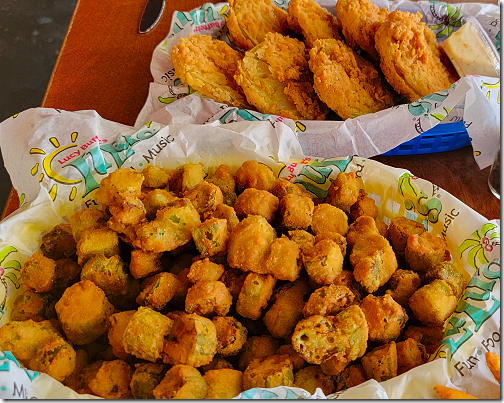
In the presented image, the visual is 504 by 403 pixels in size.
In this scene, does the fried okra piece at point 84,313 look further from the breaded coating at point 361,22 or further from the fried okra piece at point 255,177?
the breaded coating at point 361,22

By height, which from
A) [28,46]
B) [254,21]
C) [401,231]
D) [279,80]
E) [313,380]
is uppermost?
[254,21]

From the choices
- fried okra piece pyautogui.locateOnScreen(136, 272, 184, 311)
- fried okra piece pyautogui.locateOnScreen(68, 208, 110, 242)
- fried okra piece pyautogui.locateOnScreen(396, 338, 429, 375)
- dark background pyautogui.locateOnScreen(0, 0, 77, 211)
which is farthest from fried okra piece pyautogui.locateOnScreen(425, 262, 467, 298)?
dark background pyautogui.locateOnScreen(0, 0, 77, 211)

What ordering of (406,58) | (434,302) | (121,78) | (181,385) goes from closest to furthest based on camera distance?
1. (181,385)
2. (434,302)
3. (406,58)
4. (121,78)

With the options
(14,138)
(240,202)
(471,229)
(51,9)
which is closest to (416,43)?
(471,229)

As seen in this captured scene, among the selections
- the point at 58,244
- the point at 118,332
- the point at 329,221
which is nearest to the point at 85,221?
the point at 58,244

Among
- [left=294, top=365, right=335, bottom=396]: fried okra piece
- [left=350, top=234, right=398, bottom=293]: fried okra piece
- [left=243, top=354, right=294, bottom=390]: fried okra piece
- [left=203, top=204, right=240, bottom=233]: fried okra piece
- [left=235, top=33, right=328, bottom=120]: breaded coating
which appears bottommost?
[left=294, top=365, right=335, bottom=396]: fried okra piece

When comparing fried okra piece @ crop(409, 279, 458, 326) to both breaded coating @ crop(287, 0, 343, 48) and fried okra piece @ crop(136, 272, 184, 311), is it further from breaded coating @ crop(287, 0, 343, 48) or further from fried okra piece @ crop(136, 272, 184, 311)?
breaded coating @ crop(287, 0, 343, 48)

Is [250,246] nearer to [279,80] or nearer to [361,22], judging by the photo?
[279,80]
